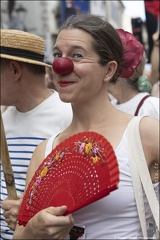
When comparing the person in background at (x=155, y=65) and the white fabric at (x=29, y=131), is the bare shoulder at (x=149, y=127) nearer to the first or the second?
the white fabric at (x=29, y=131)

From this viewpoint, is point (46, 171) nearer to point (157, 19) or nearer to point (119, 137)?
point (119, 137)

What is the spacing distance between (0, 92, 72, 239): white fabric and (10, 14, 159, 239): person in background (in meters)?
0.70

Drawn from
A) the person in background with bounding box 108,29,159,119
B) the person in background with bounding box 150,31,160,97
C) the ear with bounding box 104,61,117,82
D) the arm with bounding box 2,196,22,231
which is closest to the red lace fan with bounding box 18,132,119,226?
the ear with bounding box 104,61,117,82

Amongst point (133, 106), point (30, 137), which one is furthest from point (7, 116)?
point (133, 106)

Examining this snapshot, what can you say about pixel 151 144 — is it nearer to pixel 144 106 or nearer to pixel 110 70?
pixel 110 70

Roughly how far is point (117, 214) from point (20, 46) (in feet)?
4.58

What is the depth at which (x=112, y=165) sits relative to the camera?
1.88m

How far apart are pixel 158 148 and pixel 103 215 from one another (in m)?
0.32

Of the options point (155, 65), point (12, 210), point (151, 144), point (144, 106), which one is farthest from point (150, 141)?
point (155, 65)

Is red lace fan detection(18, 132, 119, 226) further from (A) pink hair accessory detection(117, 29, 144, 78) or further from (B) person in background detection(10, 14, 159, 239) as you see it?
(A) pink hair accessory detection(117, 29, 144, 78)

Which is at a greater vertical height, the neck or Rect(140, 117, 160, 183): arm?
the neck

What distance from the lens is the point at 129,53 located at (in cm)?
248

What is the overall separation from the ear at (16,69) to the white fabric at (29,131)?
21 centimetres

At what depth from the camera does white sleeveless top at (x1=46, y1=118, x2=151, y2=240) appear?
197 centimetres
